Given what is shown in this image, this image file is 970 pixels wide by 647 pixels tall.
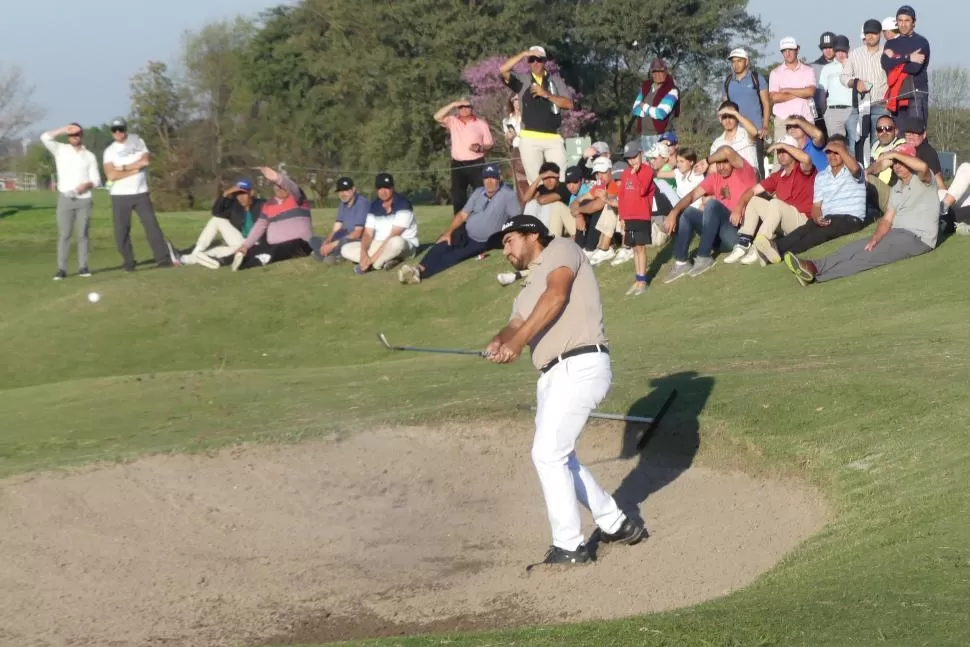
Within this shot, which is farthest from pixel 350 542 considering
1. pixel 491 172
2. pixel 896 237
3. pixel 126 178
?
pixel 126 178

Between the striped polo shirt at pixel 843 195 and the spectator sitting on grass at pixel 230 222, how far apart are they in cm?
1083

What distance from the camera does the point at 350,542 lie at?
8.93m

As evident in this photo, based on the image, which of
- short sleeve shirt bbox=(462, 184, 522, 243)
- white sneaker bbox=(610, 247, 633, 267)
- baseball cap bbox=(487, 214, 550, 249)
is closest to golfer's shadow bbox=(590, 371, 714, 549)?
baseball cap bbox=(487, 214, 550, 249)

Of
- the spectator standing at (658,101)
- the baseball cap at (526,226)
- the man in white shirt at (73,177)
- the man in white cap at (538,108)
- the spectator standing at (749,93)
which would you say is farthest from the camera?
the man in white shirt at (73,177)

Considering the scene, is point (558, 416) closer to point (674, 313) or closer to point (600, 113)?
point (674, 313)

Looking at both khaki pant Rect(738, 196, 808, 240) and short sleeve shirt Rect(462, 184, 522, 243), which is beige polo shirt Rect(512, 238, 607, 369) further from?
short sleeve shirt Rect(462, 184, 522, 243)

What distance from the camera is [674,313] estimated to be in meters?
16.1

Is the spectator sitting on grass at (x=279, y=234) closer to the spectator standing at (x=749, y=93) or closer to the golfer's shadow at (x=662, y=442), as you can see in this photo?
the spectator standing at (x=749, y=93)

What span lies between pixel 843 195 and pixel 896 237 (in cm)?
162

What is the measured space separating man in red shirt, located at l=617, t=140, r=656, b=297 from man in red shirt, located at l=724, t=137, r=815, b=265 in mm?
1167

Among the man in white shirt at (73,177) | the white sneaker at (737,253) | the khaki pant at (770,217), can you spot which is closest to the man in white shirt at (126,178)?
the man in white shirt at (73,177)

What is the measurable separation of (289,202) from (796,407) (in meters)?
14.2

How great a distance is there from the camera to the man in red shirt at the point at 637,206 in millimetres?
17359

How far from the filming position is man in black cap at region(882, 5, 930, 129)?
683 inches
